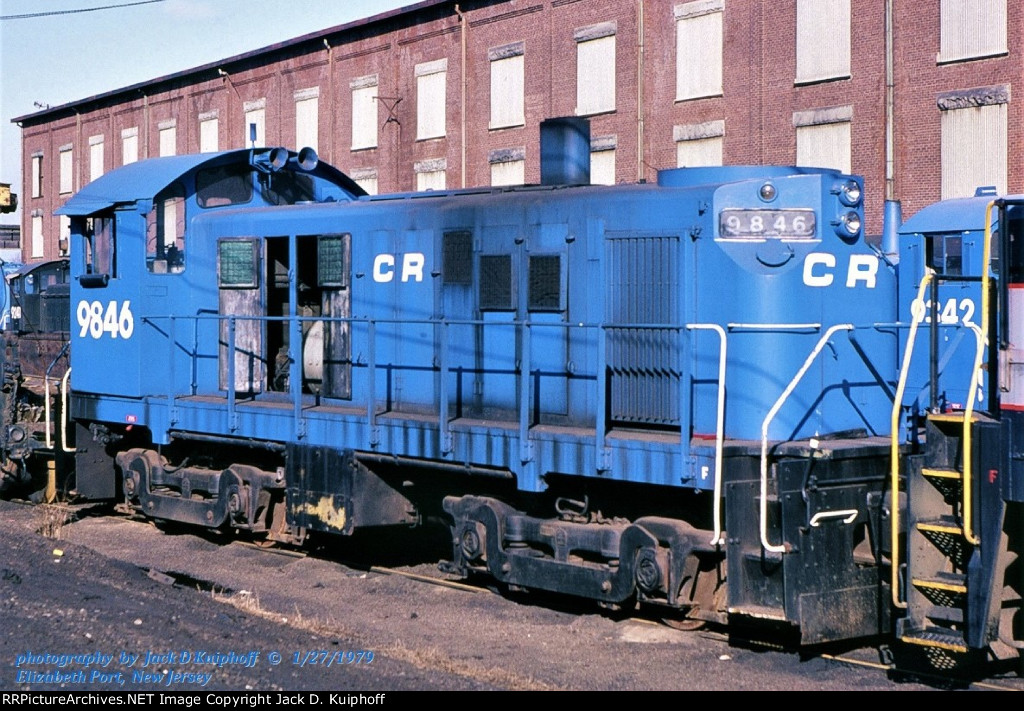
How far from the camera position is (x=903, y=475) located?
Result: 26.1 ft

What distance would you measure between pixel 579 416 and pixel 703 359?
1.16m

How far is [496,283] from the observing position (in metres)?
9.93

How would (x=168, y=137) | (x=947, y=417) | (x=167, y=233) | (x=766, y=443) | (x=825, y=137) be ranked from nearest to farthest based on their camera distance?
(x=947, y=417) → (x=766, y=443) → (x=167, y=233) → (x=825, y=137) → (x=168, y=137)

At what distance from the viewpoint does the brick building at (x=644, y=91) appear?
21328 millimetres

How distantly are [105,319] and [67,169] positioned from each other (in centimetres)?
3479

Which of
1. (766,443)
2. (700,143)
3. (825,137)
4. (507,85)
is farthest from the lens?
(507,85)

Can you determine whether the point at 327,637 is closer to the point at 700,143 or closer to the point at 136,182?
the point at 136,182

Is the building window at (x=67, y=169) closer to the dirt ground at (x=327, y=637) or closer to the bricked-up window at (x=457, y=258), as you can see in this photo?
the dirt ground at (x=327, y=637)

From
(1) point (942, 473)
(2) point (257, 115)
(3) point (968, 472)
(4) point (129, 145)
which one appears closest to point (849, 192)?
(1) point (942, 473)

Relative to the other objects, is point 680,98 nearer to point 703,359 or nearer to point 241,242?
point 241,242

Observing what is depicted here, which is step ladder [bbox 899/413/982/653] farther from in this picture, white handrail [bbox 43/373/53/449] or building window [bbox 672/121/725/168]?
building window [bbox 672/121/725/168]

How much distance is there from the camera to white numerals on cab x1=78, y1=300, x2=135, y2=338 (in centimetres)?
1235

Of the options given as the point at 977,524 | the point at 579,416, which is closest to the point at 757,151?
the point at 579,416

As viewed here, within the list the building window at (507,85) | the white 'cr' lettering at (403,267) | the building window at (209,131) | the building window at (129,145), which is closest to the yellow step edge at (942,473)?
the white 'cr' lettering at (403,267)
